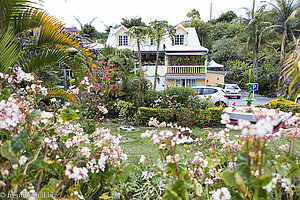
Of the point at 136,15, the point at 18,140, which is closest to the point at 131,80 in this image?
the point at 18,140

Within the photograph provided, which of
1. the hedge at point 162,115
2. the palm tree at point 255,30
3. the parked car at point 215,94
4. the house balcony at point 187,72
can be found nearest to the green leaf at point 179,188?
the hedge at point 162,115

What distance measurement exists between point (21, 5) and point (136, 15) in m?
32.1

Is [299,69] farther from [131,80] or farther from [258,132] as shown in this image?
[131,80]

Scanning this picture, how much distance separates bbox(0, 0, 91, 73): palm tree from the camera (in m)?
2.66

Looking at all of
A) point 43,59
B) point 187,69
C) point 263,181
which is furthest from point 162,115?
point 187,69

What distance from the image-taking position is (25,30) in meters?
3.38

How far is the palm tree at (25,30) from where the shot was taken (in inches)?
105

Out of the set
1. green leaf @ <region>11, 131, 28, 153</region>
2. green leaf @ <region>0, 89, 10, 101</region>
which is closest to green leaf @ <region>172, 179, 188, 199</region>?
green leaf @ <region>11, 131, 28, 153</region>

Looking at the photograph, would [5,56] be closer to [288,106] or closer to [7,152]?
[7,152]

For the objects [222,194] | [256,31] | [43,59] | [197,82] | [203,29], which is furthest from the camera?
[203,29]

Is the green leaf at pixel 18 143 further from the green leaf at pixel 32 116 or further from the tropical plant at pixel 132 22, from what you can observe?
the tropical plant at pixel 132 22

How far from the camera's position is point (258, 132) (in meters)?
0.78

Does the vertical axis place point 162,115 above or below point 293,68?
below

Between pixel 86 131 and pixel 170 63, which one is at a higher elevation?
pixel 170 63
